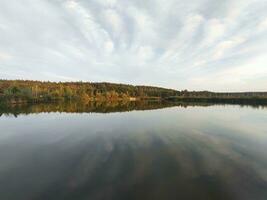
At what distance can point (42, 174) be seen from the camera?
11.2m

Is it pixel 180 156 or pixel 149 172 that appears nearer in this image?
pixel 149 172

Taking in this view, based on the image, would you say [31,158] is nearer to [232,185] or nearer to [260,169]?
[232,185]

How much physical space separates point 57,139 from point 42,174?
9.27 metres

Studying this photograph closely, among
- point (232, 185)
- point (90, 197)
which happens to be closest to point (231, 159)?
point (232, 185)

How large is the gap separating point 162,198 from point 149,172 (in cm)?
282

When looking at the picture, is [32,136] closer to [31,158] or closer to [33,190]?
[31,158]

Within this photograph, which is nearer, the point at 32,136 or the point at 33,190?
the point at 33,190

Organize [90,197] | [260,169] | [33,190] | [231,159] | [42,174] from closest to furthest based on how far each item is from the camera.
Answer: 1. [90,197]
2. [33,190]
3. [42,174]
4. [260,169]
5. [231,159]

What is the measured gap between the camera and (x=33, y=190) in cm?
930

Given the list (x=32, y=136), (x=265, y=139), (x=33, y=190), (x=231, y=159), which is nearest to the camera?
(x=33, y=190)

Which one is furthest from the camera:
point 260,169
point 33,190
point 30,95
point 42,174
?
point 30,95

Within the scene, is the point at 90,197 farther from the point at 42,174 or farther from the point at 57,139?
the point at 57,139

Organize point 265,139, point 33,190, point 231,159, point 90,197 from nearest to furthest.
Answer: point 90,197 < point 33,190 < point 231,159 < point 265,139

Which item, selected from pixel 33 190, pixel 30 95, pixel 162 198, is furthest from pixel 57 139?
pixel 30 95
